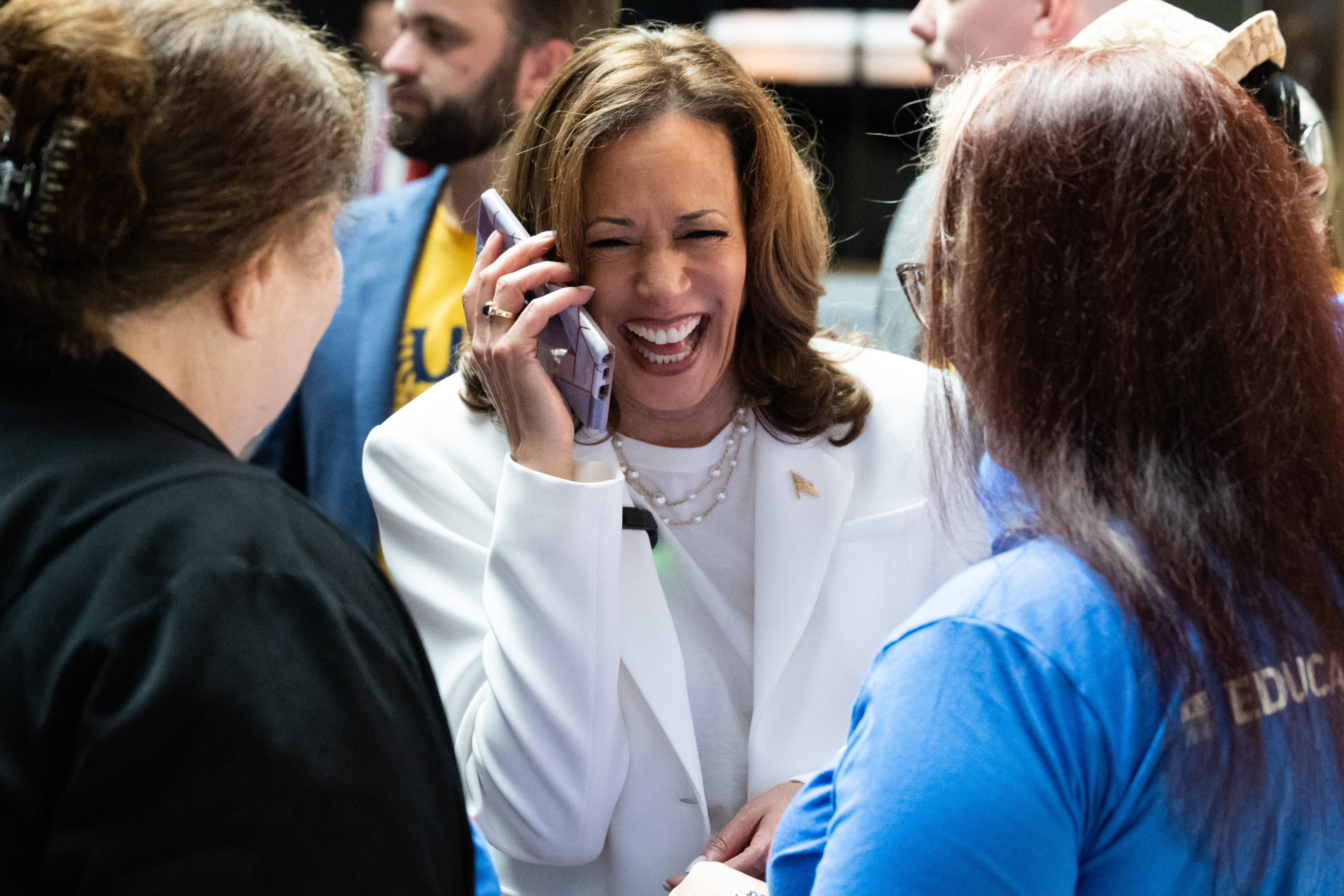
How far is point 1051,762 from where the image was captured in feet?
2.87

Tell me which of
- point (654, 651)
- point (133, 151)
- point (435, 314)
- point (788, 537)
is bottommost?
point (654, 651)

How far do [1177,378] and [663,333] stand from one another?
1.14 m

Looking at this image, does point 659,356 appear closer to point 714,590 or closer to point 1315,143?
point 714,590

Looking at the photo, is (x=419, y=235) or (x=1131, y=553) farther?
(x=419, y=235)

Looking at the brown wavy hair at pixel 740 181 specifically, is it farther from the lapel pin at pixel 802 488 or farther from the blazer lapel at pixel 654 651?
the blazer lapel at pixel 654 651

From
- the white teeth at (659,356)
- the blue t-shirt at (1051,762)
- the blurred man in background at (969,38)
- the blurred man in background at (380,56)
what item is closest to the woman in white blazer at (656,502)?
the white teeth at (659,356)

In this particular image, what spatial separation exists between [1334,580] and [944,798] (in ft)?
1.18

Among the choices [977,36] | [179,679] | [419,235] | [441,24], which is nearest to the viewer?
[179,679]

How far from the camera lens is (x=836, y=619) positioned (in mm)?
1899

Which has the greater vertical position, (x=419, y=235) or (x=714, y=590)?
(x=419, y=235)

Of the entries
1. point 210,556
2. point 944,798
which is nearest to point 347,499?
point 210,556

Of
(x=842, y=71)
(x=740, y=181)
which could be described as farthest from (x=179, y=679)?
(x=842, y=71)

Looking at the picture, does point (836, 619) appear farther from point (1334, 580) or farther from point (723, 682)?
point (1334, 580)

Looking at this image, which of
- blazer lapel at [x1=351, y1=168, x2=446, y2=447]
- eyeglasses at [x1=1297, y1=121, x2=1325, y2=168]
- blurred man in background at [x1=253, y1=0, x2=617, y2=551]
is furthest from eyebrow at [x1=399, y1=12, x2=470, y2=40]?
eyeglasses at [x1=1297, y1=121, x2=1325, y2=168]
